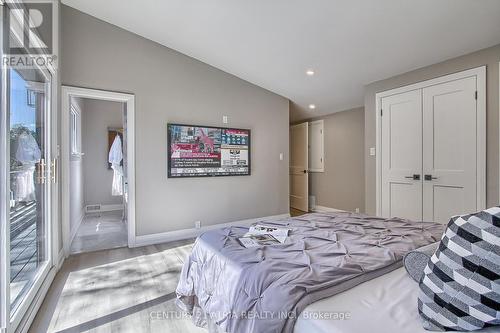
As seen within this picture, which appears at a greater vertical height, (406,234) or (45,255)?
(406,234)

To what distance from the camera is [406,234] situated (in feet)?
5.74

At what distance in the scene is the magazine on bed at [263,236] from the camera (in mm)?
1599

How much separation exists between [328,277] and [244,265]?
404 millimetres

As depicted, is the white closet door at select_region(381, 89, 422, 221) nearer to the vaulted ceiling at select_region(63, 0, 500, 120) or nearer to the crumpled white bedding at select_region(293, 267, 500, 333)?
the vaulted ceiling at select_region(63, 0, 500, 120)

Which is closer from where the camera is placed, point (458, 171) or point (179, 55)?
point (458, 171)

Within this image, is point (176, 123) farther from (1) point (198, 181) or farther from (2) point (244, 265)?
(2) point (244, 265)

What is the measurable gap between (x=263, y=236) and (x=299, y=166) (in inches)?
172

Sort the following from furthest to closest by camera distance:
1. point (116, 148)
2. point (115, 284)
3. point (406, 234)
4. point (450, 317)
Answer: point (116, 148), point (115, 284), point (406, 234), point (450, 317)

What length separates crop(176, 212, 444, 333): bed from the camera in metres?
1.04

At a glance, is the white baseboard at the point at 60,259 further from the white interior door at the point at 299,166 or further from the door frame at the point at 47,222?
the white interior door at the point at 299,166

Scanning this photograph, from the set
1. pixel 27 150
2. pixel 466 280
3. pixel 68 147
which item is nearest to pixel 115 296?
pixel 27 150

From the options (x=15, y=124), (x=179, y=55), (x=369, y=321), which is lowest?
(x=369, y=321)

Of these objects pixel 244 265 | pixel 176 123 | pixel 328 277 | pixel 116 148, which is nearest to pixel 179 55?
pixel 176 123

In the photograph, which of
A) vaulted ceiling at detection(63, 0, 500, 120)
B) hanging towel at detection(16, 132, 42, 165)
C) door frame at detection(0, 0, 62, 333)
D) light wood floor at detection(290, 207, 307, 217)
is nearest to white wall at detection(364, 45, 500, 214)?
vaulted ceiling at detection(63, 0, 500, 120)
